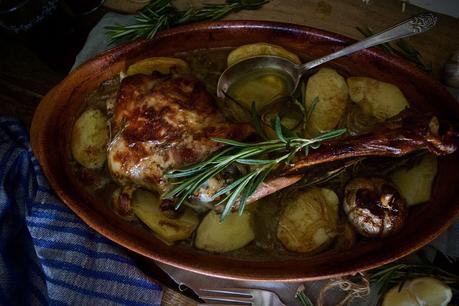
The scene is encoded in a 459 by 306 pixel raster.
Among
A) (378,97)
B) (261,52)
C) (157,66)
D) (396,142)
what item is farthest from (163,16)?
(396,142)

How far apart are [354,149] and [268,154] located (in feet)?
0.69

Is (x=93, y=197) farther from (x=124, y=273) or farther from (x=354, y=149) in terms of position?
(x=354, y=149)

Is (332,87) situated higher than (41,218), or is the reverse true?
(332,87)

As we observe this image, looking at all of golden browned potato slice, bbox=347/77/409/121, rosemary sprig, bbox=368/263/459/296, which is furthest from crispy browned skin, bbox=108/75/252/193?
rosemary sprig, bbox=368/263/459/296

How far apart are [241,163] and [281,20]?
73 centimetres

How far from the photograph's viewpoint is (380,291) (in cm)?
134

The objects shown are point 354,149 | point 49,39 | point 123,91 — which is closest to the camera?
point 354,149

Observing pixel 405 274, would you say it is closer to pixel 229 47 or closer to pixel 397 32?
pixel 397 32

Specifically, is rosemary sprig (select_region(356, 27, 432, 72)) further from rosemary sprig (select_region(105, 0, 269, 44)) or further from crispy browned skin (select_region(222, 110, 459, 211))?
rosemary sprig (select_region(105, 0, 269, 44))

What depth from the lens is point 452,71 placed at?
1.51m

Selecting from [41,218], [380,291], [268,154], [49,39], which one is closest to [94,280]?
[41,218]

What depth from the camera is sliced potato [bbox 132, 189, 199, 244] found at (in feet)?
4.26

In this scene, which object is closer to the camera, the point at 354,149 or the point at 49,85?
the point at 354,149

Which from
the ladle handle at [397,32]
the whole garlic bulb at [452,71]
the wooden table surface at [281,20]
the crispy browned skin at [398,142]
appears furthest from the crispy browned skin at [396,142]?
the wooden table surface at [281,20]
